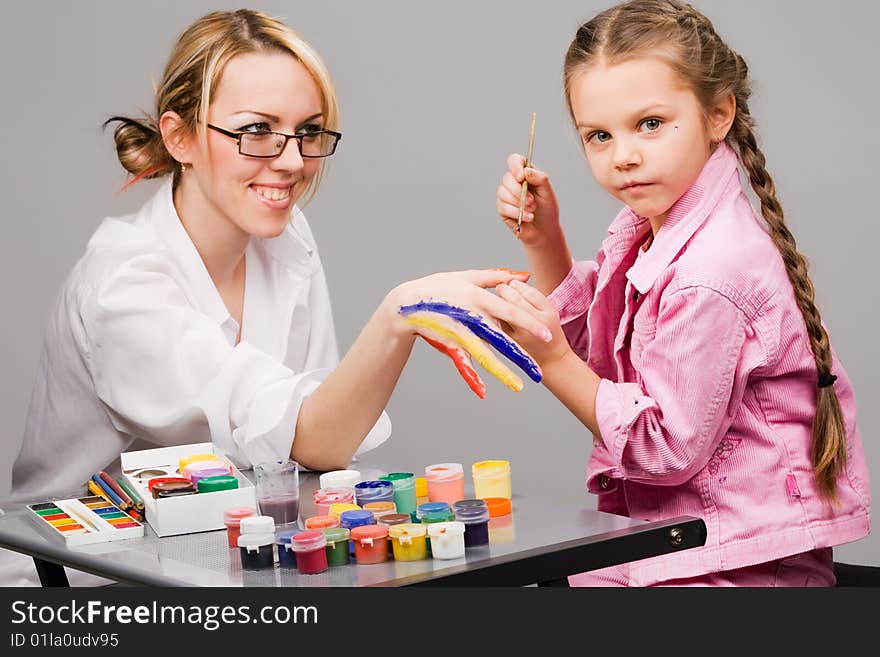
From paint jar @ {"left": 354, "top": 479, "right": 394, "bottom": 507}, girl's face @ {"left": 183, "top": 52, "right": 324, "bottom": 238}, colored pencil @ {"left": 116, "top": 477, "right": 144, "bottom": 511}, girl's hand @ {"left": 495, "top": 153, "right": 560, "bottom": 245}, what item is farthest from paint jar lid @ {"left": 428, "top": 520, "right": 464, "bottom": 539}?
girl's face @ {"left": 183, "top": 52, "right": 324, "bottom": 238}

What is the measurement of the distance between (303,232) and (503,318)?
0.91 metres

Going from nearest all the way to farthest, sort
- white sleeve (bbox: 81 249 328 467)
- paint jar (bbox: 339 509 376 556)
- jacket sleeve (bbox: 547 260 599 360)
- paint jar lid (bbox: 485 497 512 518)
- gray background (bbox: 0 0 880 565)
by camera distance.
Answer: paint jar (bbox: 339 509 376 556)
paint jar lid (bbox: 485 497 512 518)
white sleeve (bbox: 81 249 328 467)
jacket sleeve (bbox: 547 260 599 360)
gray background (bbox: 0 0 880 565)

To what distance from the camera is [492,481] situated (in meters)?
1.88

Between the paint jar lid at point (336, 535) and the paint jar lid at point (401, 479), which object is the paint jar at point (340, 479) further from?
the paint jar lid at point (336, 535)

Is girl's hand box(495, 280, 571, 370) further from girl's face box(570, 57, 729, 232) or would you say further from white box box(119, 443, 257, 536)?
white box box(119, 443, 257, 536)

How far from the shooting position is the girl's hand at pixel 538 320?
1961 millimetres

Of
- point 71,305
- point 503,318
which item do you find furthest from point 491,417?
point 503,318

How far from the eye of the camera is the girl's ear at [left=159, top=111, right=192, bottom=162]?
2488mm

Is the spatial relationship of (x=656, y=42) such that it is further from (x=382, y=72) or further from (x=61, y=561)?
(x=382, y=72)

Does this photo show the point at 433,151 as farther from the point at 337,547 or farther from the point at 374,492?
the point at 337,547

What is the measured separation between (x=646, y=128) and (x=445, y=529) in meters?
0.69

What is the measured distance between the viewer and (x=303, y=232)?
2756 mm

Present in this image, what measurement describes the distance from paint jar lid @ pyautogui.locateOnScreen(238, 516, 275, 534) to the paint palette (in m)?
0.18

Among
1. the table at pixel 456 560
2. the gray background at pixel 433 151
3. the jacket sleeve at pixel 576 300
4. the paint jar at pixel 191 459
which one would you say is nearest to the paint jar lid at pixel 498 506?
the table at pixel 456 560
